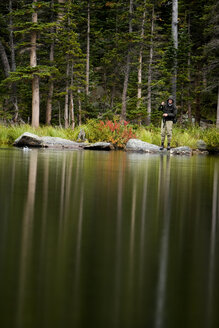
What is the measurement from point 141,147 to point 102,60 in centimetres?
2355

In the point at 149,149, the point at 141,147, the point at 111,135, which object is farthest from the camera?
the point at 111,135

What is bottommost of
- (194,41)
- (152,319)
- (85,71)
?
(152,319)

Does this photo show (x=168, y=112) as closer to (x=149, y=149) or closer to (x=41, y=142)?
(x=149, y=149)

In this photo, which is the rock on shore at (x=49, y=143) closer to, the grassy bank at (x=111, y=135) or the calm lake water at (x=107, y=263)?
→ the grassy bank at (x=111, y=135)

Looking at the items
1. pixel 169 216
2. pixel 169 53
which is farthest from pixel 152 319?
pixel 169 53

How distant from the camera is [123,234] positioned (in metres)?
3.19

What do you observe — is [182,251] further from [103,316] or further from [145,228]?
[103,316]

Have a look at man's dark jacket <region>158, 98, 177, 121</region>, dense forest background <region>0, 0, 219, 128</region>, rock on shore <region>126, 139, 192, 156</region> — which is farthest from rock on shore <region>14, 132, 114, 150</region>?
dense forest background <region>0, 0, 219, 128</region>

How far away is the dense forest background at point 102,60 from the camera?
31422 mm

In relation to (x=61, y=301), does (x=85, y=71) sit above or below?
above

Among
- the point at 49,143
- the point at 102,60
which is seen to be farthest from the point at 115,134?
the point at 102,60

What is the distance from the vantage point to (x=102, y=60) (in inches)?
1698

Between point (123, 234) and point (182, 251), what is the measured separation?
53 centimetres

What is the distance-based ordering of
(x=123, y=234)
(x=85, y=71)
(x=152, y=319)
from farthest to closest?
(x=85, y=71), (x=123, y=234), (x=152, y=319)
